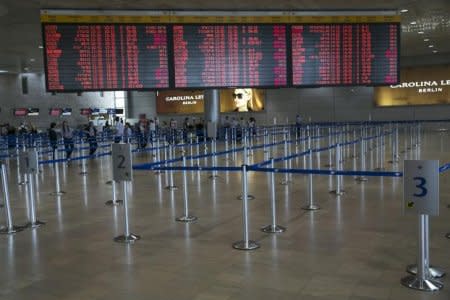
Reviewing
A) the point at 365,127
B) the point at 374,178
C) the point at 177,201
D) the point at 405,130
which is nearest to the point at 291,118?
the point at 405,130

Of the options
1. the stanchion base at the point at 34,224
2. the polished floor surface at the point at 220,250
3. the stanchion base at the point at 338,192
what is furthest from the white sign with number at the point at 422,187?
the stanchion base at the point at 34,224

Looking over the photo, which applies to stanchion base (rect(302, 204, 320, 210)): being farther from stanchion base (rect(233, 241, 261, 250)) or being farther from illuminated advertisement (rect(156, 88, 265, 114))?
illuminated advertisement (rect(156, 88, 265, 114))

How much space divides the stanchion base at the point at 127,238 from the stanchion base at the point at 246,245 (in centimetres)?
148

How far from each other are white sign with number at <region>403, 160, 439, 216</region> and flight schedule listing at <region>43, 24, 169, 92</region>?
245 inches

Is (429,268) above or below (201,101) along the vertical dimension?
below

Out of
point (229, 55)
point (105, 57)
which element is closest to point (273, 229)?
point (229, 55)

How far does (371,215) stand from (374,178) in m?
4.32

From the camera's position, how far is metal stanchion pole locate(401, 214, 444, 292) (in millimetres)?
4637

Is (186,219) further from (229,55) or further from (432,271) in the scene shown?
(432,271)

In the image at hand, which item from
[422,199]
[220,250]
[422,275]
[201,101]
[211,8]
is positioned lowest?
[220,250]

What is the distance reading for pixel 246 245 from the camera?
6.25 metres

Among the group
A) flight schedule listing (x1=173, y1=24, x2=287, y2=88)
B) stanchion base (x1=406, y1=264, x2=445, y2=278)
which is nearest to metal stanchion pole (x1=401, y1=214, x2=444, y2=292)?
stanchion base (x1=406, y1=264, x2=445, y2=278)

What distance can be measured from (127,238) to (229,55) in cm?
490

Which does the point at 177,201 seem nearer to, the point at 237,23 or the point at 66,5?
the point at 237,23
